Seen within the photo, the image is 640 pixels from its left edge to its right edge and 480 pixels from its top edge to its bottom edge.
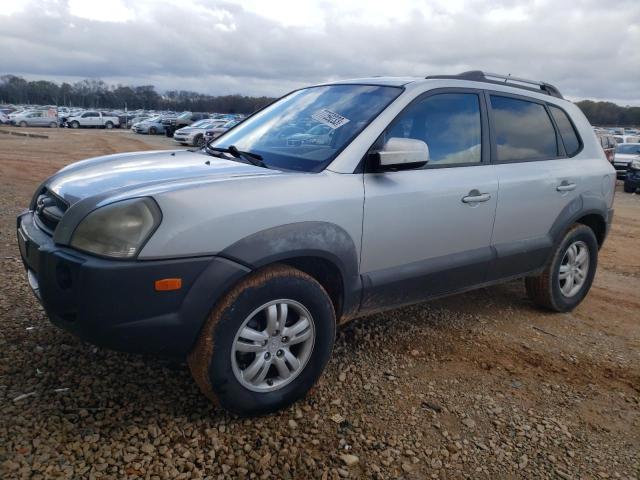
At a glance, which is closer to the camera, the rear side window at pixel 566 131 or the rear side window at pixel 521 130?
the rear side window at pixel 521 130

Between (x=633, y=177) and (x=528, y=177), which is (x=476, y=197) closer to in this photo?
(x=528, y=177)

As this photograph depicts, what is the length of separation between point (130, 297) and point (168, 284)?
0.16 metres

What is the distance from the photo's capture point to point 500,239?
373cm

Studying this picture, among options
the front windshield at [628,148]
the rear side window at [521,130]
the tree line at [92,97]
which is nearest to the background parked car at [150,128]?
the front windshield at [628,148]

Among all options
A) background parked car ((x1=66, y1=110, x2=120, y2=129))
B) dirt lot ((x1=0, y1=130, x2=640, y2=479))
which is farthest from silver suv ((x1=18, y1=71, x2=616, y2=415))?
background parked car ((x1=66, y1=110, x2=120, y2=129))

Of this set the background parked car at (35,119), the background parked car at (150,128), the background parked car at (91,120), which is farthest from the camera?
the background parked car at (91,120)

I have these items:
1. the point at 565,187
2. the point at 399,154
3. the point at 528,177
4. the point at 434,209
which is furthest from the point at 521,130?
the point at 399,154

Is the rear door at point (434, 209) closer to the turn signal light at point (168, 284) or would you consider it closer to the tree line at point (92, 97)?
the turn signal light at point (168, 284)

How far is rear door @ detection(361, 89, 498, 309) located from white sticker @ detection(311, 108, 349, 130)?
0.98ft

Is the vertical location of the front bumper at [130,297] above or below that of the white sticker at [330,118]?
below

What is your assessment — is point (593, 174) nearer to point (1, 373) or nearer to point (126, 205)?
point (126, 205)

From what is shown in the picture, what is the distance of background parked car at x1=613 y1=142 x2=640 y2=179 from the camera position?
1956cm

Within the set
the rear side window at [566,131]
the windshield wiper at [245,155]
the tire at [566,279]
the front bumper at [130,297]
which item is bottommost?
the tire at [566,279]

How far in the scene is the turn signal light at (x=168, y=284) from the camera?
227cm
